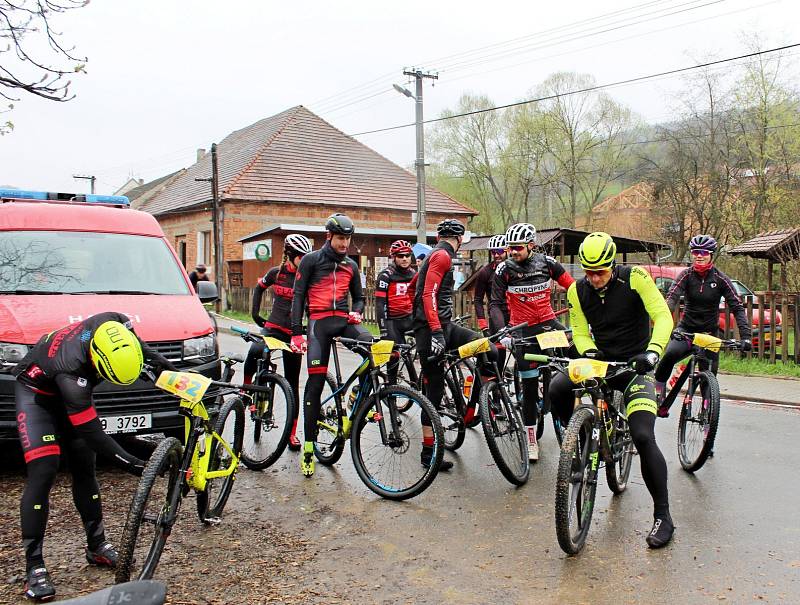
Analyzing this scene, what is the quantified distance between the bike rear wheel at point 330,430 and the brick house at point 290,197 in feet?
79.0

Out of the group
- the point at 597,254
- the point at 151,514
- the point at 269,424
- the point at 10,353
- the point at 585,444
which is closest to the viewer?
the point at 151,514

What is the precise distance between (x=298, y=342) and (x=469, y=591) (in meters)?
2.95

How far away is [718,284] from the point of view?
7445mm

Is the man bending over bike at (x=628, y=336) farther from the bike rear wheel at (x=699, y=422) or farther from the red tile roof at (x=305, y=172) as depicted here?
the red tile roof at (x=305, y=172)

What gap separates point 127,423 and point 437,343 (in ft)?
8.43

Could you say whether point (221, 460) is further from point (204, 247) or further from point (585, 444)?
point (204, 247)

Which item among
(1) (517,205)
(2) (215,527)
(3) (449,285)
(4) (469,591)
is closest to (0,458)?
(2) (215,527)

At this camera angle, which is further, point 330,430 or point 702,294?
point 702,294

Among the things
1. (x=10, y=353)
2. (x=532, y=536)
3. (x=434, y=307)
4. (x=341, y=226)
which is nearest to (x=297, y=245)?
(x=341, y=226)

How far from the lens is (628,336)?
207 inches

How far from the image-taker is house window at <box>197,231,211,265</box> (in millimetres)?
38312

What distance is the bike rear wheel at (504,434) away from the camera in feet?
19.4

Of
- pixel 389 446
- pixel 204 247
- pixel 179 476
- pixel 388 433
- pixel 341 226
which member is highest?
pixel 204 247

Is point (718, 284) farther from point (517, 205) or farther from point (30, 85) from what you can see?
point (517, 205)
